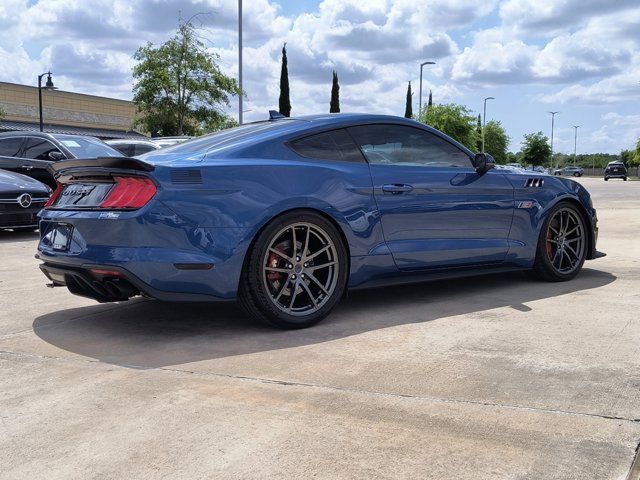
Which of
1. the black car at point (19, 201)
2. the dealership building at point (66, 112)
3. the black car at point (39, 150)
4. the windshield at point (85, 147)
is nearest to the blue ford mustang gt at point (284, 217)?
the black car at point (19, 201)

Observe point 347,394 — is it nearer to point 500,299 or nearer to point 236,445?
point 236,445

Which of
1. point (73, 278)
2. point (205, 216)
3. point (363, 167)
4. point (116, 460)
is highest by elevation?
point (363, 167)

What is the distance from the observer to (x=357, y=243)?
458 centimetres

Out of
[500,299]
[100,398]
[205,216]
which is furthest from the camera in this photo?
[500,299]

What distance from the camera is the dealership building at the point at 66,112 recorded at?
49.2 meters

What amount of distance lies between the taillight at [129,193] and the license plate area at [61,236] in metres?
0.32

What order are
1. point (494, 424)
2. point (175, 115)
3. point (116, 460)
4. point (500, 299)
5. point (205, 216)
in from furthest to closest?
point (175, 115)
point (500, 299)
point (205, 216)
point (494, 424)
point (116, 460)

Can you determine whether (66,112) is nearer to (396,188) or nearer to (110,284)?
(396,188)

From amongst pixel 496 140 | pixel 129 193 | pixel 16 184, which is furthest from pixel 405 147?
pixel 496 140

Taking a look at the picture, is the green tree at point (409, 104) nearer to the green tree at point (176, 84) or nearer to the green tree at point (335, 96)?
the green tree at point (335, 96)

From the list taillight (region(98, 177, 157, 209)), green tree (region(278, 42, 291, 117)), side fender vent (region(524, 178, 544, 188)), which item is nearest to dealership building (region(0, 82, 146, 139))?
green tree (region(278, 42, 291, 117))

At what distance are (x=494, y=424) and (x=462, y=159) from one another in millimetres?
2945

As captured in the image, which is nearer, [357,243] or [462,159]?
[357,243]

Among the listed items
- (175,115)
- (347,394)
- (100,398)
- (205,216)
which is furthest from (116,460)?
(175,115)
